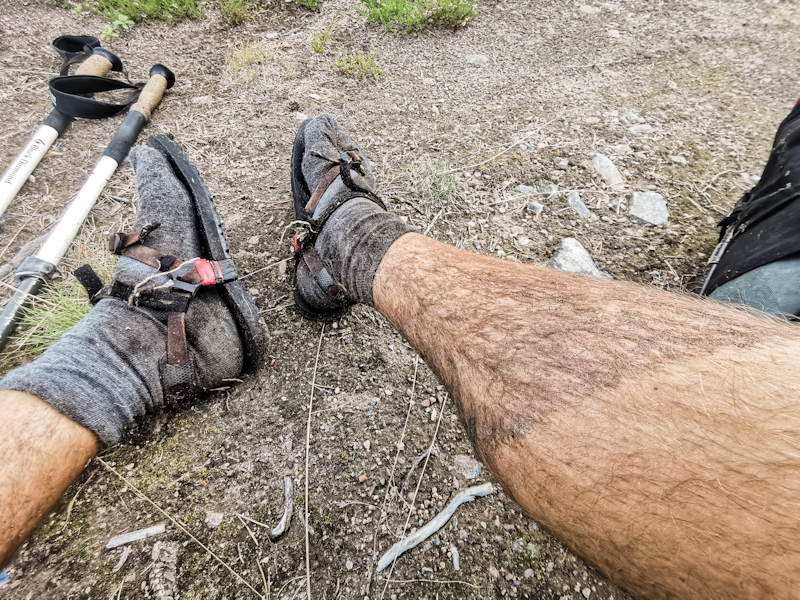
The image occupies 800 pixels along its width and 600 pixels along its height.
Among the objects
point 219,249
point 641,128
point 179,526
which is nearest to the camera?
point 179,526

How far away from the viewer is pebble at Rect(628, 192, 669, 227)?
2.25 meters

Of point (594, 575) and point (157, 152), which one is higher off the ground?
point (157, 152)

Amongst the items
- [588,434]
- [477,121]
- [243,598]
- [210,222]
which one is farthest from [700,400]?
[477,121]

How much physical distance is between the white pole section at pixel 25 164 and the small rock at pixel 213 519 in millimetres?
2163

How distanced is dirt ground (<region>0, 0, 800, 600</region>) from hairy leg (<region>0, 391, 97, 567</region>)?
0.74 feet

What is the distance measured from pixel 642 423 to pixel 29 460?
168 cm

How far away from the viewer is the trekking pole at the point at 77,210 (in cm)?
176

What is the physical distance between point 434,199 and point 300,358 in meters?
1.27

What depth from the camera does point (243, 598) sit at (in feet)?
3.99

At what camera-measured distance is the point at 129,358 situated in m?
1.38

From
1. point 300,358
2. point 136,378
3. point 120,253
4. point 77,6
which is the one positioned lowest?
point 300,358

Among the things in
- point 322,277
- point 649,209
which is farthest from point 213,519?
point 649,209

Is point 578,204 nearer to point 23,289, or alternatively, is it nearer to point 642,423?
point 642,423

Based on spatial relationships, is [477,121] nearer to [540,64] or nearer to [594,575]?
[540,64]
